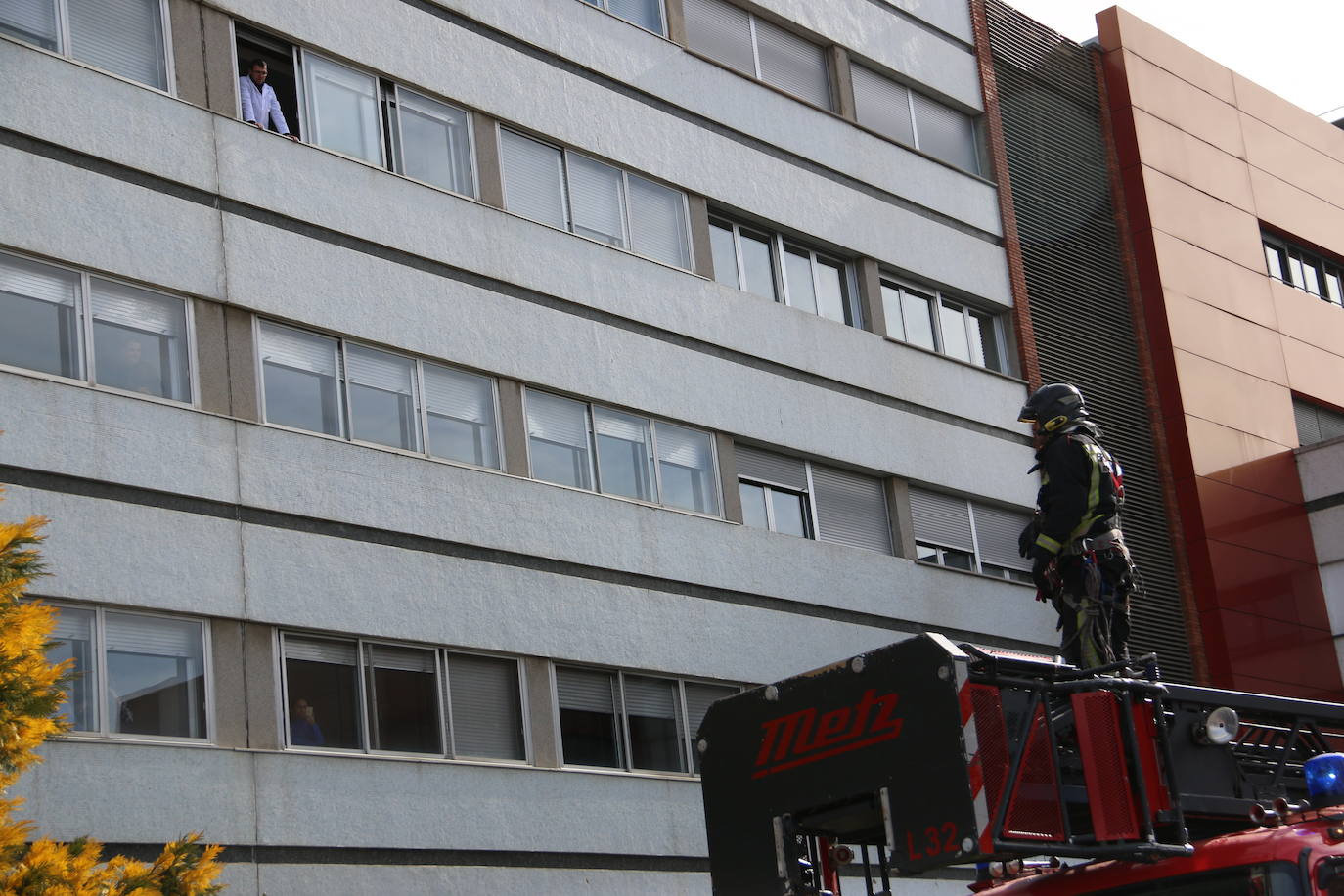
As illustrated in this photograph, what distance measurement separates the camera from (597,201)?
20797mm

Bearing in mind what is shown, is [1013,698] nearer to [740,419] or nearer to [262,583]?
[262,583]

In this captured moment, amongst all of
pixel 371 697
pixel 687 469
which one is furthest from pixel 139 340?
pixel 687 469

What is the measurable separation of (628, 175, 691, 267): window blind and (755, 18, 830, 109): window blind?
3.24 m

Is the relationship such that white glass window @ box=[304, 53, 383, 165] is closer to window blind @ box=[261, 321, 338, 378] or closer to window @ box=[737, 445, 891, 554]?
window blind @ box=[261, 321, 338, 378]

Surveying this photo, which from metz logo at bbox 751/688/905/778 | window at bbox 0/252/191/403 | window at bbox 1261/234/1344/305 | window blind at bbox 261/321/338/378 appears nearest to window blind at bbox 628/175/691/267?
window blind at bbox 261/321/338/378

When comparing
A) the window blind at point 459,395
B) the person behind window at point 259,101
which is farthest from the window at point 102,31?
the window blind at point 459,395

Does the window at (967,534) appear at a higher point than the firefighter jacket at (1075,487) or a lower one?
higher

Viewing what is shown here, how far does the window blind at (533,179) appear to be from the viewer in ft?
65.0

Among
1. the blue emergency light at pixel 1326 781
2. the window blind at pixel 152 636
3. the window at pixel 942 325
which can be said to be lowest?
the blue emergency light at pixel 1326 781

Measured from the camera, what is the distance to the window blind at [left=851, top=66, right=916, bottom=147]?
83.6 feet

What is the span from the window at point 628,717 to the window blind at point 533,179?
5260 mm

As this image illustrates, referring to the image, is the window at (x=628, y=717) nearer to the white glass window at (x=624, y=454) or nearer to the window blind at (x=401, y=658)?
the window blind at (x=401, y=658)

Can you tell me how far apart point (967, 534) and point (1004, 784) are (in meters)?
16.9

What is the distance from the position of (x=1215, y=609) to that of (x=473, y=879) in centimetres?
1456
